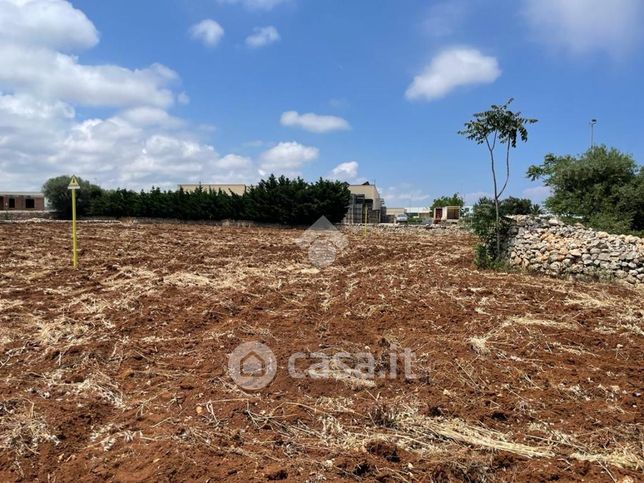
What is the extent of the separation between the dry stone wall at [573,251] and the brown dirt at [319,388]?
5.04ft

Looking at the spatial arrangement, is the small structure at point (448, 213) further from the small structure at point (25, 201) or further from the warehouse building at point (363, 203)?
the small structure at point (25, 201)

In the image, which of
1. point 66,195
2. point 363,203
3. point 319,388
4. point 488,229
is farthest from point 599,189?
point 66,195

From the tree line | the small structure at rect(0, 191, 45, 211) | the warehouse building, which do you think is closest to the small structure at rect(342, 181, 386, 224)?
the warehouse building

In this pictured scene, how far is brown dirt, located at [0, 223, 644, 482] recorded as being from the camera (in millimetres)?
2445

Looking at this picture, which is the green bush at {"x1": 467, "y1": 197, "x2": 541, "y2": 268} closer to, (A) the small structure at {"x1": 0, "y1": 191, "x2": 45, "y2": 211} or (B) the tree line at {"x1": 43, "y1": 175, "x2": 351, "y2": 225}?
(B) the tree line at {"x1": 43, "y1": 175, "x2": 351, "y2": 225}

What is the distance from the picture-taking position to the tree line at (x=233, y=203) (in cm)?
2739

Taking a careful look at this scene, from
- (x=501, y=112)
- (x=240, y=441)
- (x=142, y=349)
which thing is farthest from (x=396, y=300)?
(x=501, y=112)

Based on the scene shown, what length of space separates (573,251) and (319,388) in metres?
7.40

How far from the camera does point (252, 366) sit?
372 centimetres

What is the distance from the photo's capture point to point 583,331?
492cm

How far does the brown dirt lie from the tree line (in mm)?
20673

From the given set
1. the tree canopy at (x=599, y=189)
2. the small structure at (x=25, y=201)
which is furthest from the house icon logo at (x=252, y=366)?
the small structure at (x=25, y=201)

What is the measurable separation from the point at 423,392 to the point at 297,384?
100cm

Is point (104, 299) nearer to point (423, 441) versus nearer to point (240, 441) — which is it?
point (240, 441)
